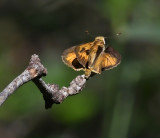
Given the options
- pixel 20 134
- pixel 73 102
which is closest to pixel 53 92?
pixel 73 102

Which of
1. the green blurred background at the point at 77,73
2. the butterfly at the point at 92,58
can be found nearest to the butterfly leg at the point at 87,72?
the butterfly at the point at 92,58

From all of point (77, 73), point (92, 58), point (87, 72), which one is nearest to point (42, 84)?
point (87, 72)

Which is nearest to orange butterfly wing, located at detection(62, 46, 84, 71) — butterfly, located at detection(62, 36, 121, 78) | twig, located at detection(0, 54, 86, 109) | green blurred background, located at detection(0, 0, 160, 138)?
butterfly, located at detection(62, 36, 121, 78)

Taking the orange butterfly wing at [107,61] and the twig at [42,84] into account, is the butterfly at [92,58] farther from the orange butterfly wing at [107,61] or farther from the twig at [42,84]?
the twig at [42,84]

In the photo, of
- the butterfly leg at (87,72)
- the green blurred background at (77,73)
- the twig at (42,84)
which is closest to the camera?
the twig at (42,84)

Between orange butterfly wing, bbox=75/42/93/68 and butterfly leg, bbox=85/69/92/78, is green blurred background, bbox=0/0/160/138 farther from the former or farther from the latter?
butterfly leg, bbox=85/69/92/78

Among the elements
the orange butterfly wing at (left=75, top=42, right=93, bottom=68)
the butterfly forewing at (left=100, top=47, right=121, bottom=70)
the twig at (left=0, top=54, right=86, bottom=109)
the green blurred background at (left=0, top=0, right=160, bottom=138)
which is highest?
the green blurred background at (left=0, top=0, right=160, bottom=138)

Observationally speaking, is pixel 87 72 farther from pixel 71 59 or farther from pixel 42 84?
pixel 42 84
